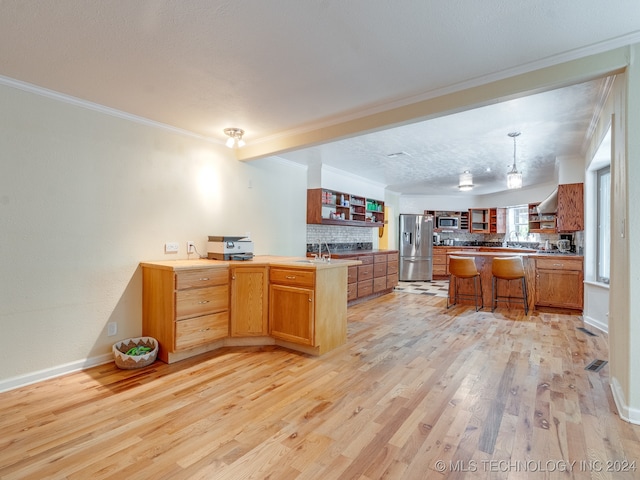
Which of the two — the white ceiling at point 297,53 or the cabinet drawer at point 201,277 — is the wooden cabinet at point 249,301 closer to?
the cabinet drawer at point 201,277

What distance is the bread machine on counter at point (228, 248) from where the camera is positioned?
3.60 meters

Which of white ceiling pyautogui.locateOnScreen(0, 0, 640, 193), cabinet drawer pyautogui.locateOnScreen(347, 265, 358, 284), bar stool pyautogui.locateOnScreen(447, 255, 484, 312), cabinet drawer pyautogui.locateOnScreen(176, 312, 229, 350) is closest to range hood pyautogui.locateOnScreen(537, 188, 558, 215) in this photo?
bar stool pyautogui.locateOnScreen(447, 255, 484, 312)

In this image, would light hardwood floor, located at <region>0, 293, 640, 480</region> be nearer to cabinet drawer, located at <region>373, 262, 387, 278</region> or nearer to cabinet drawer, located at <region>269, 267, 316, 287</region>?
cabinet drawer, located at <region>269, 267, 316, 287</region>

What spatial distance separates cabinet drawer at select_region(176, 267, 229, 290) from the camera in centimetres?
297

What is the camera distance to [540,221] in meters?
7.49

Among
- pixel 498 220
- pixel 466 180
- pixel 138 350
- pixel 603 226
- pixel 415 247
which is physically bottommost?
pixel 138 350

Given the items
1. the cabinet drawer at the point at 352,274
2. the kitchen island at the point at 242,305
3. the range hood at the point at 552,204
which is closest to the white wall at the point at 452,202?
the range hood at the point at 552,204

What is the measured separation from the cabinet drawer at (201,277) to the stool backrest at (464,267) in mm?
3650

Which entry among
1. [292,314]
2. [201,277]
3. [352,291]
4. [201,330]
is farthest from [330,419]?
[352,291]

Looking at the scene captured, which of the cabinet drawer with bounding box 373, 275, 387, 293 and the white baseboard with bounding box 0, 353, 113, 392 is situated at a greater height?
the cabinet drawer with bounding box 373, 275, 387, 293

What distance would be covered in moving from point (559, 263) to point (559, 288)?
0.40 m

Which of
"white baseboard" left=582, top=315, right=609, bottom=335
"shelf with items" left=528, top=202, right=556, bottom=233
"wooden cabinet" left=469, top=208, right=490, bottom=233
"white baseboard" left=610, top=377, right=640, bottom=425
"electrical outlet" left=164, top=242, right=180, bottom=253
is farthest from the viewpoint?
"wooden cabinet" left=469, top=208, right=490, bottom=233

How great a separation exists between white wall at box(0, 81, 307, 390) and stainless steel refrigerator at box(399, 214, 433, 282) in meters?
5.68

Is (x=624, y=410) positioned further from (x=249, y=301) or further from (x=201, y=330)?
(x=201, y=330)
